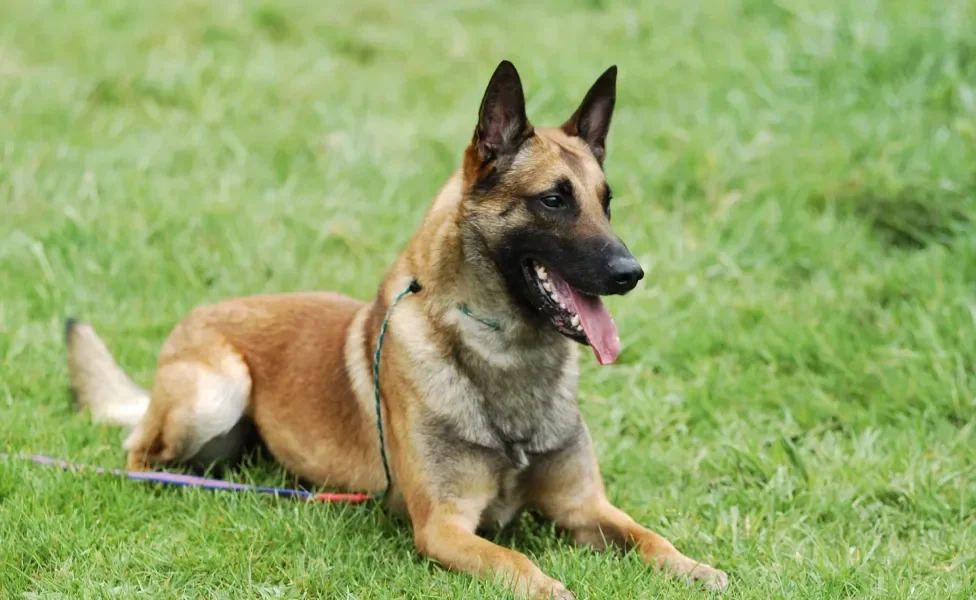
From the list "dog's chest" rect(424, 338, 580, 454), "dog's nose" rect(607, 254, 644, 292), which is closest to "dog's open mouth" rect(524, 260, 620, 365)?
"dog's nose" rect(607, 254, 644, 292)

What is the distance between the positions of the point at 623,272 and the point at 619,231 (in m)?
3.47

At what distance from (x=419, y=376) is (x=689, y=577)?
3.94 feet

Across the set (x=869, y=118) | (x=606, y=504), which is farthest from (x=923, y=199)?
(x=606, y=504)

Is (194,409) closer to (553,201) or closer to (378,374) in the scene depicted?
(378,374)

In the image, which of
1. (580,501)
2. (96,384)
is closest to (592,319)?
(580,501)

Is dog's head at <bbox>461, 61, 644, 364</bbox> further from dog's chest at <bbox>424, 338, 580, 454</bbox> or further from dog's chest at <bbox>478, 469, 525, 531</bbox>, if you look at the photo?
dog's chest at <bbox>478, 469, 525, 531</bbox>

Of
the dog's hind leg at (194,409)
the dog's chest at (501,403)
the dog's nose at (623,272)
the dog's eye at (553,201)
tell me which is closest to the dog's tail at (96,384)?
the dog's hind leg at (194,409)

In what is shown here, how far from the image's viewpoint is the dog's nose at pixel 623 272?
3779 millimetres

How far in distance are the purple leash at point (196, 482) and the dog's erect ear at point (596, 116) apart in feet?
5.47

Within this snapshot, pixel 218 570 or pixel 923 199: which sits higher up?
pixel 923 199

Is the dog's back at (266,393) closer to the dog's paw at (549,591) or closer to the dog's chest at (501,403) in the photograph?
the dog's chest at (501,403)

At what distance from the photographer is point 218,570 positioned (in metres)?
3.84

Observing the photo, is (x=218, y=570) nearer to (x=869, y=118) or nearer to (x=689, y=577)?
(x=689, y=577)

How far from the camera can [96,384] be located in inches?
205
